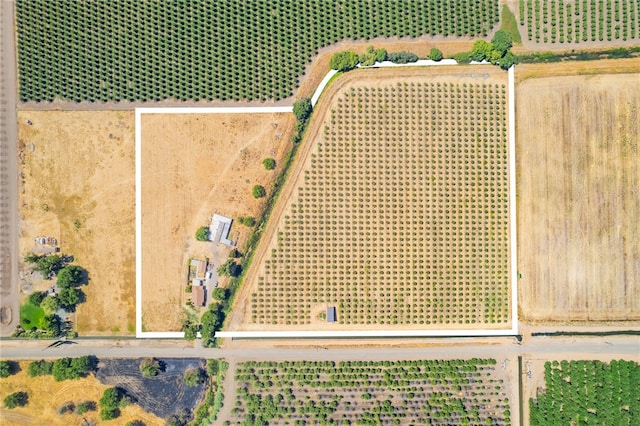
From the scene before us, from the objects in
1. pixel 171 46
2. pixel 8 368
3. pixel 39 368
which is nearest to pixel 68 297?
pixel 39 368

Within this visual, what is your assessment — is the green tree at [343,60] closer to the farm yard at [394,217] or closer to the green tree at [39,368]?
the farm yard at [394,217]

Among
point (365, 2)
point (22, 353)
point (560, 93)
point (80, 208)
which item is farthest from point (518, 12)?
point (22, 353)

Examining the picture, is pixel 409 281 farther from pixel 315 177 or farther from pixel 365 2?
pixel 365 2

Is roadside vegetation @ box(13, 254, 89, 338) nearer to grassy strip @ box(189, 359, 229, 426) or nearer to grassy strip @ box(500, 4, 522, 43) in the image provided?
grassy strip @ box(189, 359, 229, 426)

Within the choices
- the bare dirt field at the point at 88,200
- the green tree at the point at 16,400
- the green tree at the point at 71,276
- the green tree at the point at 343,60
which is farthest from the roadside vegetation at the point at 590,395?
the green tree at the point at 16,400

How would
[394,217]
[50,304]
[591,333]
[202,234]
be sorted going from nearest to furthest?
[50,304] < [202,234] < [394,217] < [591,333]

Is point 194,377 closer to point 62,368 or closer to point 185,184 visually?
point 62,368
